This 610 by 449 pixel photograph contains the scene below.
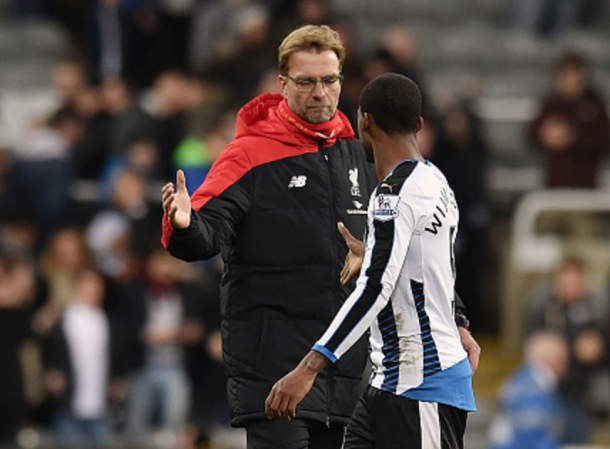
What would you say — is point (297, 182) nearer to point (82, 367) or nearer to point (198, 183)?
point (82, 367)

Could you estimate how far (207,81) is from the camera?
13414 millimetres

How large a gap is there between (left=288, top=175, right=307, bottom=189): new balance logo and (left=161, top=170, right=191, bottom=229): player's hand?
0.61 metres

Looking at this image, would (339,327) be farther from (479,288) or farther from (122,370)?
(479,288)

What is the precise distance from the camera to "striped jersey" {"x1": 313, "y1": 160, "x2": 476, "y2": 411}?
546cm

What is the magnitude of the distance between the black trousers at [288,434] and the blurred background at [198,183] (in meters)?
3.36

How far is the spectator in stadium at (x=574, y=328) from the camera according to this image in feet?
38.3

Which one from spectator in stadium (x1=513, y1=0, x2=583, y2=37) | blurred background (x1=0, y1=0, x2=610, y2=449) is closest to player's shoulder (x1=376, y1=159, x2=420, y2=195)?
blurred background (x1=0, y1=0, x2=610, y2=449)

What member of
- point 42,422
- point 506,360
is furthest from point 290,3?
point 42,422

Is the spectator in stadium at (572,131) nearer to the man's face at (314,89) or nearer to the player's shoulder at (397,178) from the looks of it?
the man's face at (314,89)

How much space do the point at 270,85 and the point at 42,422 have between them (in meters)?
3.16

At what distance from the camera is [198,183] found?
12297 mm

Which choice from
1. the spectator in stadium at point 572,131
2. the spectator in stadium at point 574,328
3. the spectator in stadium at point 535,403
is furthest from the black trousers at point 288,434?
the spectator in stadium at point 572,131

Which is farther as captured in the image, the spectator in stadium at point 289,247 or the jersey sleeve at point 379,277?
the spectator in stadium at point 289,247

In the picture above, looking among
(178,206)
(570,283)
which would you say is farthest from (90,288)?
(178,206)
